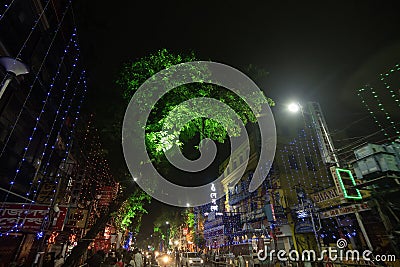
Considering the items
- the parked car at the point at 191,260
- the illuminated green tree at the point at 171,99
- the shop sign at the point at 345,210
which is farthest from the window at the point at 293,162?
the illuminated green tree at the point at 171,99

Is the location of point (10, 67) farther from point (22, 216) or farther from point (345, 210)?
A: point (345, 210)

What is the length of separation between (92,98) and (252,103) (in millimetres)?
10416

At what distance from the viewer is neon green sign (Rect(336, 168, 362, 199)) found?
492 inches

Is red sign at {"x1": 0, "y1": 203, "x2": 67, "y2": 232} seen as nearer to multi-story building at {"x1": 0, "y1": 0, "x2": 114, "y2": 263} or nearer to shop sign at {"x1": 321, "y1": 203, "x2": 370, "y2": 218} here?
multi-story building at {"x1": 0, "y1": 0, "x2": 114, "y2": 263}

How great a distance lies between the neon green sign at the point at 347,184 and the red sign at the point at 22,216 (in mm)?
15536

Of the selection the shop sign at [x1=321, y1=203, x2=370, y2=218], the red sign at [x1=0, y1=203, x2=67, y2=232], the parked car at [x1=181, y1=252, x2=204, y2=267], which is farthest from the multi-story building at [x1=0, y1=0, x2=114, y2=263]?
the shop sign at [x1=321, y1=203, x2=370, y2=218]

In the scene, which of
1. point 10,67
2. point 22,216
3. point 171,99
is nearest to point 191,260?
point 22,216

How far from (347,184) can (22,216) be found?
16860 mm

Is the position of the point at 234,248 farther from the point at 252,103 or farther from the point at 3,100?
the point at 3,100

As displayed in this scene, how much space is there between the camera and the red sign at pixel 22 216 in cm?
761

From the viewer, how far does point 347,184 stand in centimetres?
1283

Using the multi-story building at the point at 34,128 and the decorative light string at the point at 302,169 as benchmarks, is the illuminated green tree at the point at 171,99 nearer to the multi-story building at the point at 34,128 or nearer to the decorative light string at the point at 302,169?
the multi-story building at the point at 34,128

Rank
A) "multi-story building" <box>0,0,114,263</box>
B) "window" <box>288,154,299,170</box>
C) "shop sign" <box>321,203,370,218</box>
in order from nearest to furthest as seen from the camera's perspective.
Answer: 1. "multi-story building" <box>0,0,114,263</box>
2. "shop sign" <box>321,203,370,218</box>
3. "window" <box>288,154,299,170</box>

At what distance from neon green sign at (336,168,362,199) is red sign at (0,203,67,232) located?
15536 millimetres
